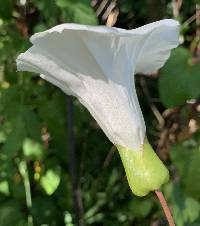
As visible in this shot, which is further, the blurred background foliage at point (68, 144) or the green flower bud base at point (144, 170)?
the blurred background foliage at point (68, 144)

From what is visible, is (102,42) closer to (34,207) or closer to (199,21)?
(34,207)

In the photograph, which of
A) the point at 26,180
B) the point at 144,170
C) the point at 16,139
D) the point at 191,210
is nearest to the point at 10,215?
the point at 26,180

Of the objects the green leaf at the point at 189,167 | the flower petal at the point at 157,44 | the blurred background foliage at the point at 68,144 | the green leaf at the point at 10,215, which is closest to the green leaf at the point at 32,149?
the blurred background foliage at the point at 68,144

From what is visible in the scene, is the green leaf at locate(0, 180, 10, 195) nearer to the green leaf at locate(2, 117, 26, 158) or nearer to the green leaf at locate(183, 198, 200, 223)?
the green leaf at locate(2, 117, 26, 158)

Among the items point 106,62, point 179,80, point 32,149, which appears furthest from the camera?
point 32,149

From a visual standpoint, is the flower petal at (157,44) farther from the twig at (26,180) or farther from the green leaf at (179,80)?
the twig at (26,180)

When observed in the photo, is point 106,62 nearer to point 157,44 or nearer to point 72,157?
point 157,44
